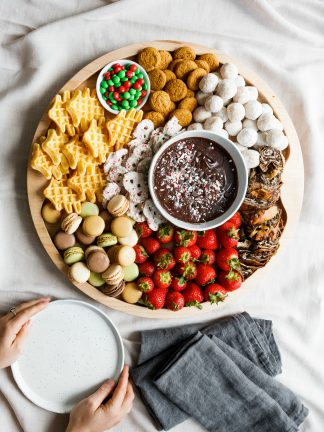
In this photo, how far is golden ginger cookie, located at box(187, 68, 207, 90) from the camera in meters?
2.34

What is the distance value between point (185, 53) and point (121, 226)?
90 centimetres

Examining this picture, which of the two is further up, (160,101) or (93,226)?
(160,101)

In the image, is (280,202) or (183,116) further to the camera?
(280,202)

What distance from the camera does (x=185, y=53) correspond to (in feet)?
7.81

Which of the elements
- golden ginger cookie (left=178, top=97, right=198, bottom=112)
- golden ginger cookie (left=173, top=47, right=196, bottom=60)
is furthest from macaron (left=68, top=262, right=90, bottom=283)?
golden ginger cookie (left=173, top=47, right=196, bottom=60)

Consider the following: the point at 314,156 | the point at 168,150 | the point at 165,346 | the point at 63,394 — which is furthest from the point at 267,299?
the point at 63,394

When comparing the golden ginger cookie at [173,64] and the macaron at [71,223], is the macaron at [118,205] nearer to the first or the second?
the macaron at [71,223]

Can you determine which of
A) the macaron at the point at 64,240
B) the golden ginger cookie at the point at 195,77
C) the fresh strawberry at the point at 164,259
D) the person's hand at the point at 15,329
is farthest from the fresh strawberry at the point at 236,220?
the person's hand at the point at 15,329

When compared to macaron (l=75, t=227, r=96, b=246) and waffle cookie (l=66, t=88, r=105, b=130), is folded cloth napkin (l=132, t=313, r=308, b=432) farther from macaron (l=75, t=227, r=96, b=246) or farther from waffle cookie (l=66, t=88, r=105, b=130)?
waffle cookie (l=66, t=88, r=105, b=130)

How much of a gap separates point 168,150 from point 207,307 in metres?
0.81

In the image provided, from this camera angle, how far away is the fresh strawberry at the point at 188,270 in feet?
7.78

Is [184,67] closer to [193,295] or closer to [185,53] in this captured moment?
[185,53]

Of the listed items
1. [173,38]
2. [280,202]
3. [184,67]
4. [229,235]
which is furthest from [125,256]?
[173,38]

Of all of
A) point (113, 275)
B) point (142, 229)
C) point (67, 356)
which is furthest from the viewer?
point (67, 356)
